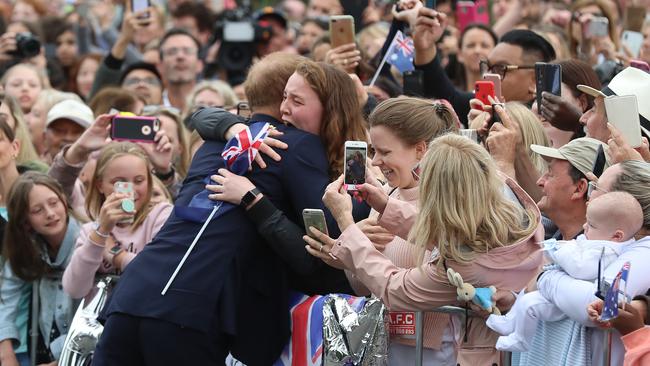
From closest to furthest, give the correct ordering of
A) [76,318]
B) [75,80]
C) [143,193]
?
[76,318] → [143,193] → [75,80]

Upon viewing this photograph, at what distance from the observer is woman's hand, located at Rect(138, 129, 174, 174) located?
24.0 ft

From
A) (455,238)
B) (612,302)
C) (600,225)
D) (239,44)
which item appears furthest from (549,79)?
(239,44)

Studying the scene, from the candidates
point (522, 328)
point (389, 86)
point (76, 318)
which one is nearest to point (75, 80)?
point (389, 86)

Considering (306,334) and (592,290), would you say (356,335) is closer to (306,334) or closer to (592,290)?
(306,334)

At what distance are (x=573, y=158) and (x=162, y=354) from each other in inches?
73.3

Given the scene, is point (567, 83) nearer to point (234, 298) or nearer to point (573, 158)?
point (573, 158)

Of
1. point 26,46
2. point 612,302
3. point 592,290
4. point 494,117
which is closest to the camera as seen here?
point 612,302

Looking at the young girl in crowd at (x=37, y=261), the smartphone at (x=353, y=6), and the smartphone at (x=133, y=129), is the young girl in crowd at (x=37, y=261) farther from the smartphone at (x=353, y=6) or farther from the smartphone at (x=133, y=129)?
the smartphone at (x=353, y=6)

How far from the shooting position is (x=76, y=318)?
6121 millimetres

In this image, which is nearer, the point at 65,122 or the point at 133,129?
the point at 133,129

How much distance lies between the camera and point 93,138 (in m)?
7.11

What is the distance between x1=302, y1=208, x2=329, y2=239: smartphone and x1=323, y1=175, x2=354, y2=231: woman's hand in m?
0.05

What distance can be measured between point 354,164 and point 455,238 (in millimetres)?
511

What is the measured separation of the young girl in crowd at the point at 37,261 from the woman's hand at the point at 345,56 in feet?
5.61
